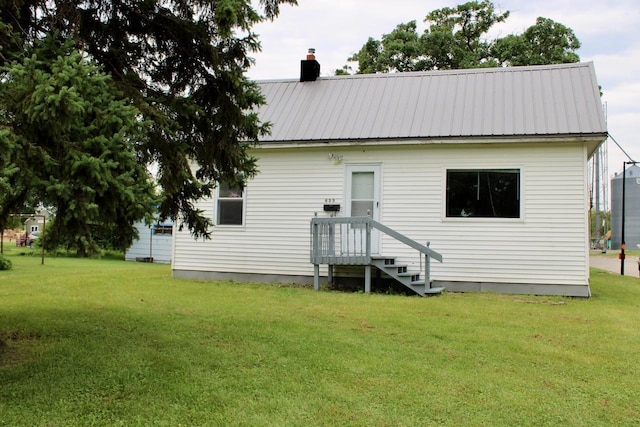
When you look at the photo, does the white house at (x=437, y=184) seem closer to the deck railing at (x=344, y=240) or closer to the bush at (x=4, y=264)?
the deck railing at (x=344, y=240)

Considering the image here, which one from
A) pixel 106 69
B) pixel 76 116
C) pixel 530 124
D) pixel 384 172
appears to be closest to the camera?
pixel 76 116

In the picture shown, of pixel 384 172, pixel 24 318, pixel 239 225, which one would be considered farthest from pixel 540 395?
pixel 239 225

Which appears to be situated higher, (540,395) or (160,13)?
(160,13)

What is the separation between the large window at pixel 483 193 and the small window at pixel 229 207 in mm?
4449

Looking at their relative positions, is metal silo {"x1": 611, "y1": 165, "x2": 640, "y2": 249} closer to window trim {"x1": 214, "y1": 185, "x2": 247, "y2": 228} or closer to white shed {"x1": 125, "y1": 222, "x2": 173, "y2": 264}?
white shed {"x1": 125, "y1": 222, "x2": 173, "y2": 264}

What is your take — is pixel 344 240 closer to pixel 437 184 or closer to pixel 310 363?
pixel 437 184

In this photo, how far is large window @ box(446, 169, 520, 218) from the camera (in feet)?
33.2

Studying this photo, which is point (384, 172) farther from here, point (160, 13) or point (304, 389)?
point (304, 389)

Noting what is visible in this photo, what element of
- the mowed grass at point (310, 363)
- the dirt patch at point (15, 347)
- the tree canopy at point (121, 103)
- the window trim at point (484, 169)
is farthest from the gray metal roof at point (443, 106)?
the dirt patch at point (15, 347)

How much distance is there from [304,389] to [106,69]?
3.36 meters

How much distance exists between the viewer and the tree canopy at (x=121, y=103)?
11.0ft

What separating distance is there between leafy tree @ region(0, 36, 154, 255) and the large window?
7677mm

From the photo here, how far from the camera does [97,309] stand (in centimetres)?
722

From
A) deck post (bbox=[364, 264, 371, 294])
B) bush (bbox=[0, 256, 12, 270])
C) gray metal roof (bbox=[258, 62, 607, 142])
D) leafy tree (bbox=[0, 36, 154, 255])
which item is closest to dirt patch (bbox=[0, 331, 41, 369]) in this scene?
leafy tree (bbox=[0, 36, 154, 255])
